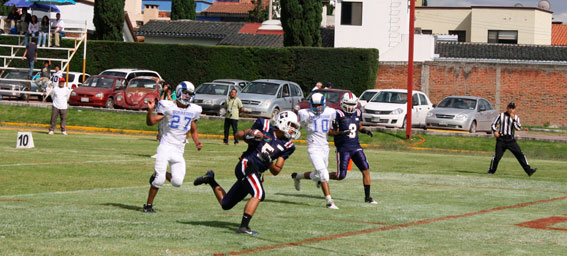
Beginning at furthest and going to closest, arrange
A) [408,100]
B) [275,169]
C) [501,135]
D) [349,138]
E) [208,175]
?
[408,100] → [501,135] → [349,138] → [208,175] → [275,169]

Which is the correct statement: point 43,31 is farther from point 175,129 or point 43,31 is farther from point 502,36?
point 502,36

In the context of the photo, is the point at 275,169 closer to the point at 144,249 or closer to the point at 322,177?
the point at 144,249

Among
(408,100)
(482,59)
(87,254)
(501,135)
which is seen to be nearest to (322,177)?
(87,254)

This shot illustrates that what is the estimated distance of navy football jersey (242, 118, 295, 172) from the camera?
37.7 feet

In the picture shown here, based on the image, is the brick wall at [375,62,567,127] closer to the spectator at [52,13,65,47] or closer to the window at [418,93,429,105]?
the window at [418,93,429,105]

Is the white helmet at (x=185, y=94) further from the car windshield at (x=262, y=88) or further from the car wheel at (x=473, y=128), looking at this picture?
the car windshield at (x=262, y=88)

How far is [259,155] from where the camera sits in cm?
1141

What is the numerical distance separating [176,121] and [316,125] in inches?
105

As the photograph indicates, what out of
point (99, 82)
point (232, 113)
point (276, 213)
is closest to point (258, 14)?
point (99, 82)

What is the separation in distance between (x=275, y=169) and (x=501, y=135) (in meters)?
12.8

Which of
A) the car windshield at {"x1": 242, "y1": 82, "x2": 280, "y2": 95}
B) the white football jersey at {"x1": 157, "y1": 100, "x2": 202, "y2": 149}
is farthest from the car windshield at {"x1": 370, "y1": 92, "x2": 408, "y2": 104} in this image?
the white football jersey at {"x1": 157, "y1": 100, "x2": 202, "y2": 149}

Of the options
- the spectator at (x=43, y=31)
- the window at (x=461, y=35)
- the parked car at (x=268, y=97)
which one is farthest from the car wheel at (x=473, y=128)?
the window at (x=461, y=35)

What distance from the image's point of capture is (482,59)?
58.0 metres

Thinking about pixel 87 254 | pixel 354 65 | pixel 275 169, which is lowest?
pixel 87 254
